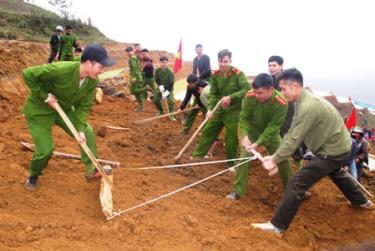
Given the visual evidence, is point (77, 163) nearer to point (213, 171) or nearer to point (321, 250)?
point (213, 171)

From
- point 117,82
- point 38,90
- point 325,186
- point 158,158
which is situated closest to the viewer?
point 38,90

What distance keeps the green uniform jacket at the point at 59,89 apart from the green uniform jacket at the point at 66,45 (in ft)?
27.1

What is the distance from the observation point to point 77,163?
18.4 ft

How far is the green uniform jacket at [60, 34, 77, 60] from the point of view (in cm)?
1223

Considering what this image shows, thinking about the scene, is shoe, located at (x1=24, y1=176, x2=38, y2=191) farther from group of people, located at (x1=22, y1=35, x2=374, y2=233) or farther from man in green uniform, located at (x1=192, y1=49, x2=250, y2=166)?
man in green uniform, located at (x1=192, y1=49, x2=250, y2=166)

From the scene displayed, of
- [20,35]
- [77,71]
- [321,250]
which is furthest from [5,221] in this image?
[20,35]

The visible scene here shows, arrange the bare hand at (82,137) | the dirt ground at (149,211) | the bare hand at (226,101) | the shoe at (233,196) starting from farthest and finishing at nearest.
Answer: the bare hand at (226,101) → the shoe at (233,196) → the bare hand at (82,137) → the dirt ground at (149,211)

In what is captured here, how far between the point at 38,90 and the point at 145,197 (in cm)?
173

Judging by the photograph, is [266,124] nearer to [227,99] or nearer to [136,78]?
[227,99]

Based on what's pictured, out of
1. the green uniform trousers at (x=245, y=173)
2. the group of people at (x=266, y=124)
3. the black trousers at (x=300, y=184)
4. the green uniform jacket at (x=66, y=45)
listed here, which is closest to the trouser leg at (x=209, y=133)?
the group of people at (x=266, y=124)

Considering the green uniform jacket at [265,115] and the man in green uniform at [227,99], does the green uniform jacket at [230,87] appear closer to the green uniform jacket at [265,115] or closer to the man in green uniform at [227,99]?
the man in green uniform at [227,99]

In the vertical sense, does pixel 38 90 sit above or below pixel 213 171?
above

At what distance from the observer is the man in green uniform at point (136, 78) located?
10.2 meters

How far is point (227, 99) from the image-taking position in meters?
5.92
